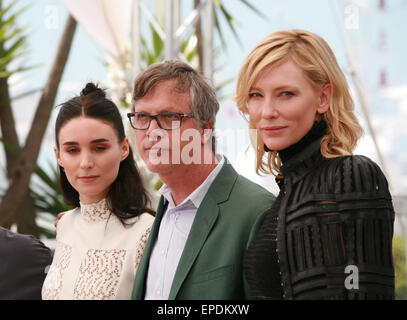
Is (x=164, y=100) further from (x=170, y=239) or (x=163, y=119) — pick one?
(x=170, y=239)

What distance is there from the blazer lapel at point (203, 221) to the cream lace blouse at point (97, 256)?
21cm

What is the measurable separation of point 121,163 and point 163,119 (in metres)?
0.35

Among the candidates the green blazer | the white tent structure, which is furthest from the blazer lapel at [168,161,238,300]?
the white tent structure

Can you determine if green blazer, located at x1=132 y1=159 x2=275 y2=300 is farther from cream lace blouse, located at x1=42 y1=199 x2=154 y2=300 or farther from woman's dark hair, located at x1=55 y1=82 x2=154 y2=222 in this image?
woman's dark hair, located at x1=55 y1=82 x2=154 y2=222

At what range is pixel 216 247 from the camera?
1420 millimetres

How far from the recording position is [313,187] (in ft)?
3.97

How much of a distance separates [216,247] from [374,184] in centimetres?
45

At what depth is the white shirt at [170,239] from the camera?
1.47m

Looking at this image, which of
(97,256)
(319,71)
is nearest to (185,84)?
(319,71)

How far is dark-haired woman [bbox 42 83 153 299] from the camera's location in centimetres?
158

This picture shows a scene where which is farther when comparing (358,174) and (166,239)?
(166,239)

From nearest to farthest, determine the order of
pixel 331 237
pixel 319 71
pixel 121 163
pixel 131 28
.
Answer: pixel 331 237
pixel 319 71
pixel 121 163
pixel 131 28

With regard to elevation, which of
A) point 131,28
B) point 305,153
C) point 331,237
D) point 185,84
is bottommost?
point 331,237
